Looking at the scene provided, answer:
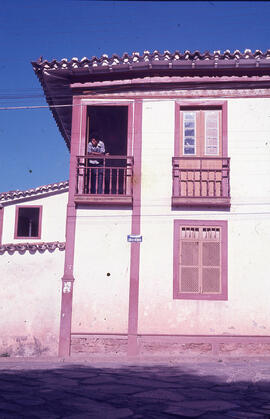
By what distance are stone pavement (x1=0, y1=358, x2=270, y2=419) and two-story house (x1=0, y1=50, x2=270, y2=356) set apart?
3.62 feet

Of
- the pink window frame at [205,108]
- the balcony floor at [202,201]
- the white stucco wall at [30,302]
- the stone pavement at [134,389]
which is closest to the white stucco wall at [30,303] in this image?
the white stucco wall at [30,302]

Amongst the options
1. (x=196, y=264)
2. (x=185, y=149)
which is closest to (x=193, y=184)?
(x=185, y=149)

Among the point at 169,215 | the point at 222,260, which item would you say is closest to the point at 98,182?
the point at 169,215

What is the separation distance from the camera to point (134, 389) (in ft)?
24.7

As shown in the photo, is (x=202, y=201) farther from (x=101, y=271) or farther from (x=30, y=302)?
(x=30, y=302)

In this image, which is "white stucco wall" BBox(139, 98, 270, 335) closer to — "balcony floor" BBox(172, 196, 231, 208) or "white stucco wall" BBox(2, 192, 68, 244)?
"balcony floor" BBox(172, 196, 231, 208)

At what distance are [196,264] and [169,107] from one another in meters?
4.04

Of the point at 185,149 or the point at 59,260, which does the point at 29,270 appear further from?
the point at 185,149

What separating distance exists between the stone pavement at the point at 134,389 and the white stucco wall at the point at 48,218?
866 centimetres

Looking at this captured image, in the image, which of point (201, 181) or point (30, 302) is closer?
point (30, 302)

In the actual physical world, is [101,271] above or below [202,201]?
below

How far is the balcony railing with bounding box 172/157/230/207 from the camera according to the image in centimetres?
1230

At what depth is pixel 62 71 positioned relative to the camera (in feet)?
42.2

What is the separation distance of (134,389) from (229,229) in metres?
5.68
